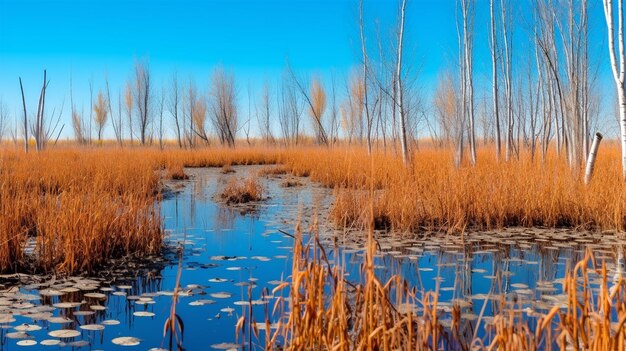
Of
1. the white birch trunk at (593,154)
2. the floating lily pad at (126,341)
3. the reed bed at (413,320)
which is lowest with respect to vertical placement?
the floating lily pad at (126,341)

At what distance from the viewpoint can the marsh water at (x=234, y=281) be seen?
8.71ft

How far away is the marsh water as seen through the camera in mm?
2654

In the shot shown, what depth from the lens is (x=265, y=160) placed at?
754 inches

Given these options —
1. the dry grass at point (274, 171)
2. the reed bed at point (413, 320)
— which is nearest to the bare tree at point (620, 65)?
the reed bed at point (413, 320)

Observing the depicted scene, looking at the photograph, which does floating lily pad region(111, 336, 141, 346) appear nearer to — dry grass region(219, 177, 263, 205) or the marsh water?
the marsh water

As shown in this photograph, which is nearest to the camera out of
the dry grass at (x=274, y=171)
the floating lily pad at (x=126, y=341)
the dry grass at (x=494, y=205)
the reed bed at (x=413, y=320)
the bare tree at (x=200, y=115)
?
the reed bed at (x=413, y=320)

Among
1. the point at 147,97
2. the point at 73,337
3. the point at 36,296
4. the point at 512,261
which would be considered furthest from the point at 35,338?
the point at 147,97

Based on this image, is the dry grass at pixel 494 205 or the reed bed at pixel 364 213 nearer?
the reed bed at pixel 364 213

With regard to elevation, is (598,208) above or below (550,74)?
below

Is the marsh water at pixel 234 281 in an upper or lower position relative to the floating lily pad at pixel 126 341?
upper

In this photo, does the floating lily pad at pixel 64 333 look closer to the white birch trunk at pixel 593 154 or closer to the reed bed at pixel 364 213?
the reed bed at pixel 364 213

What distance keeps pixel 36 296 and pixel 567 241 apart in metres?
4.33

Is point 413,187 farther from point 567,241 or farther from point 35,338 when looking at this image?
point 35,338

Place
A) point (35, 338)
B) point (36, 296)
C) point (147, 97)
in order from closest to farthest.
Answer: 1. point (35, 338)
2. point (36, 296)
3. point (147, 97)
